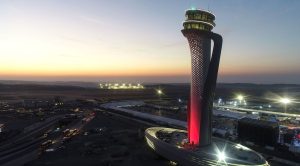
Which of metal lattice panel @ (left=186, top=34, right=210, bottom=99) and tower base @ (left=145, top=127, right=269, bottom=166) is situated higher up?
metal lattice panel @ (left=186, top=34, right=210, bottom=99)

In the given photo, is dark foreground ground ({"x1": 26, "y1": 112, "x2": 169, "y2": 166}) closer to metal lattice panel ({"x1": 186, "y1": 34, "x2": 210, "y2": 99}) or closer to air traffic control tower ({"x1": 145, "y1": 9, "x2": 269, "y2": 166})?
air traffic control tower ({"x1": 145, "y1": 9, "x2": 269, "y2": 166})

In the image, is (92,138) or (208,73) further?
(92,138)

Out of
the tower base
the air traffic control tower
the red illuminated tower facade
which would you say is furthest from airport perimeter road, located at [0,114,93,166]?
the red illuminated tower facade


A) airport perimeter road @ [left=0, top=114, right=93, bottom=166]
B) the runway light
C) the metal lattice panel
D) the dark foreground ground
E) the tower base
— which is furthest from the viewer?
airport perimeter road @ [left=0, top=114, right=93, bottom=166]

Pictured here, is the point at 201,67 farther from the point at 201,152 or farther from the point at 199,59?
the point at 201,152

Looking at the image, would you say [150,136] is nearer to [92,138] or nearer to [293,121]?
[92,138]

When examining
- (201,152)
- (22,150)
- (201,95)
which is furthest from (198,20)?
(22,150)

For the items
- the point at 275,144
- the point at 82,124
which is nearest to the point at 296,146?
the point at 275,144
